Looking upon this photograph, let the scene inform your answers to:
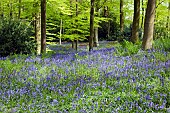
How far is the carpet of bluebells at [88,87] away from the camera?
4145 mm

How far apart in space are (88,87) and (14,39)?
9004mm

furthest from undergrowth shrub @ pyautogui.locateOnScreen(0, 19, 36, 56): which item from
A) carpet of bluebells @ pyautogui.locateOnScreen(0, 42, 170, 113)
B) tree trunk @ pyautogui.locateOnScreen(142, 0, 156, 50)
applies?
carpet of bluebells @ pyautogui.locateOnScreen(0, 42, 170, 113)

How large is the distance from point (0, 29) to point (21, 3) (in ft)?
5.54

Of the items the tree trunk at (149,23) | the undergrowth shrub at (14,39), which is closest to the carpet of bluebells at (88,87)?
the tree trunk at (149,23)

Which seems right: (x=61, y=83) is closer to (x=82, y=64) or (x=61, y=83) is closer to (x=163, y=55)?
(x=82, y=64)

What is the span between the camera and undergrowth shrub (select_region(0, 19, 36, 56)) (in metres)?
13.1

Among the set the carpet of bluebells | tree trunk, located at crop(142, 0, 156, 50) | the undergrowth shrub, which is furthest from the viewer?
the undergrowth shrub

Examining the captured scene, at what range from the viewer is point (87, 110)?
4.02 meters

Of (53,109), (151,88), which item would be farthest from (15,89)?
(151,88)

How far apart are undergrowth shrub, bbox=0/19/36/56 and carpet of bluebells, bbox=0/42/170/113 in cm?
620

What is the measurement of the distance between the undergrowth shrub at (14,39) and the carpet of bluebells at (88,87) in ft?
20.4

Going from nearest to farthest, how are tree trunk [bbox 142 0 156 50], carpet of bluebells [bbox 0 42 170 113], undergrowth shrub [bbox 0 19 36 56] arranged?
carpet of bluebells [bbox 0 42 170 113] → tree trunk [bbox 142 0 156 50] → undergrowth shrub [bbox 0 19 36 56]

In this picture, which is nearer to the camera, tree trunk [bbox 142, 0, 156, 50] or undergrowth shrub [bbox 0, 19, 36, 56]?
tree trunk [bbox 142, 0, 156, 50]

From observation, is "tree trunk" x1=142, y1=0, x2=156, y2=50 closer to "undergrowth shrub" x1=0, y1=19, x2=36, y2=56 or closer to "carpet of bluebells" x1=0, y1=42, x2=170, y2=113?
"carpet of bluebells" x1=0, y1=42, x2=170, y2=113
